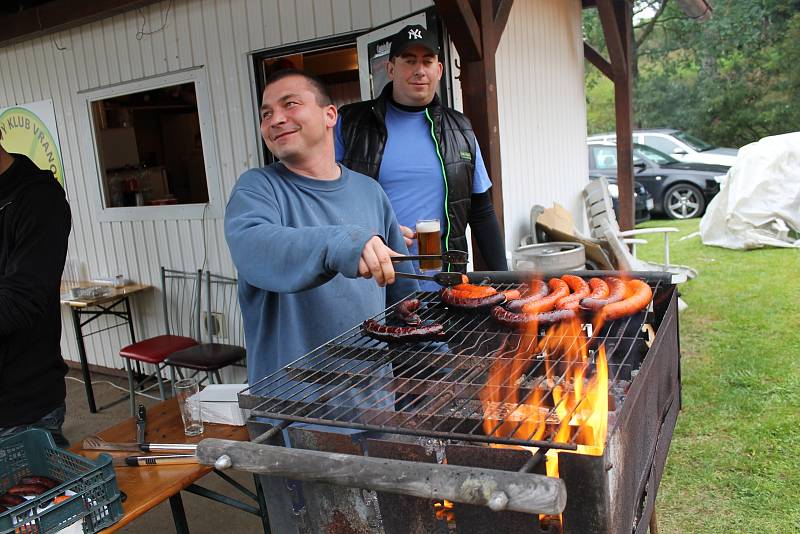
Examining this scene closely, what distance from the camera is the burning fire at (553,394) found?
1.49 meters

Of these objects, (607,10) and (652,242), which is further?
(652,242)

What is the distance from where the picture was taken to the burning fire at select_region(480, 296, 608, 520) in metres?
1.49

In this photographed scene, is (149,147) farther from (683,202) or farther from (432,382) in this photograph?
(683,202)

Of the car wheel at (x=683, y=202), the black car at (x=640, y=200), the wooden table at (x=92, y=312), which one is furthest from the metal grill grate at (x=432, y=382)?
the car wheel at (x=683, y=202)

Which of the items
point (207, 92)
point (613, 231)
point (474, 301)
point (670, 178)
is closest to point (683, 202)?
point (670, 178)

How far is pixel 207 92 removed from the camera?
5.88 m

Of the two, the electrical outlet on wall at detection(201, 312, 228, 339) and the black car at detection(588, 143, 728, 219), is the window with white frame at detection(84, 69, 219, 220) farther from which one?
the black car at detection(588, 143, 728, 219)

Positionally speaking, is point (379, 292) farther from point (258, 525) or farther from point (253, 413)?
point (258, 525)

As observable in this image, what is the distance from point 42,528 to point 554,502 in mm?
1672

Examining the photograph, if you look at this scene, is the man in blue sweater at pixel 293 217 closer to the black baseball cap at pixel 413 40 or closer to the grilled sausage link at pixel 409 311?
the grilled sausage link at pixel 409 311

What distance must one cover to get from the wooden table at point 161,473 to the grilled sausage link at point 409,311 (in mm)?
840

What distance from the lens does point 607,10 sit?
7621mm

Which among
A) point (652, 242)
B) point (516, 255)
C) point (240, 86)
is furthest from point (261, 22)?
point (652, 242)

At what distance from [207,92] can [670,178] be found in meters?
10.8
